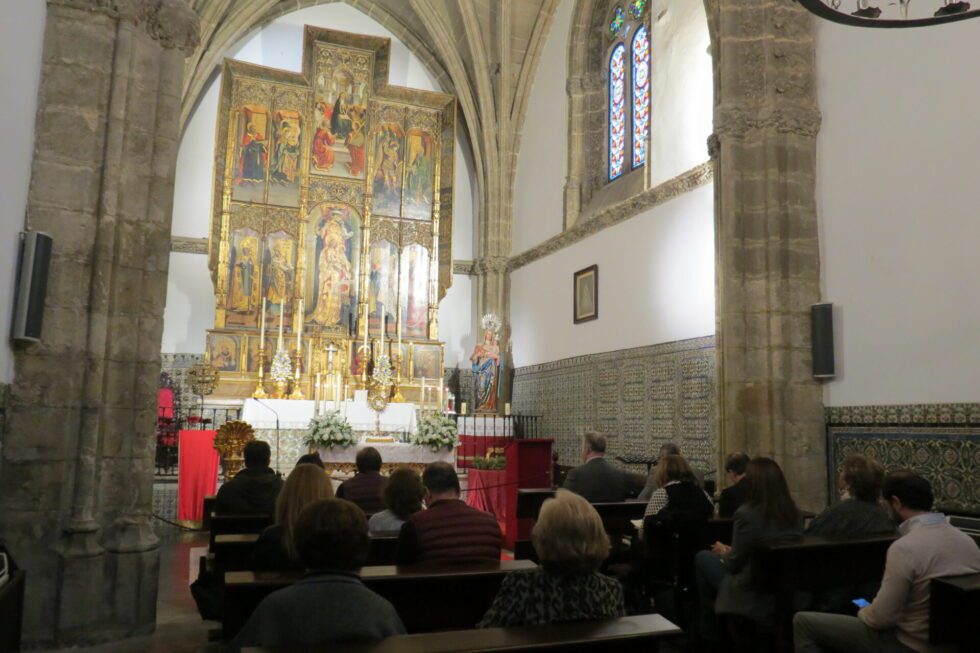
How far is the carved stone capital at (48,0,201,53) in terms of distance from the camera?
253 inches

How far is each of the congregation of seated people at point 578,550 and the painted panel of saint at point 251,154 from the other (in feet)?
43.0

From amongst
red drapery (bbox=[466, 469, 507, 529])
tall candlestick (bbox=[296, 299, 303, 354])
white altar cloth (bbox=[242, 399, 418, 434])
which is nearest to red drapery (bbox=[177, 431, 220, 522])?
white altar cloth (bbox=[242, 399, 418, 434])

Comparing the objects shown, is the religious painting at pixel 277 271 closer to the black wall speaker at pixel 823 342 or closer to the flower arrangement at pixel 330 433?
the flower arrangement at pixel 330 433

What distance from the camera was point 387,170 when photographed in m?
19.6

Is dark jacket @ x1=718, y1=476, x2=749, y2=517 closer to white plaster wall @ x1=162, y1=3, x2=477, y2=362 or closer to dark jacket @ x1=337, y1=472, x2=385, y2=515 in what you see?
dark jacket @ x1=337, y1=472, x2=385, y2=515

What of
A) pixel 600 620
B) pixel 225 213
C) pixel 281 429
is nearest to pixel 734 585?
pixel 600 620

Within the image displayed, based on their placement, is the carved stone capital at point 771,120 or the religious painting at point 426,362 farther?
the religious painting at point 426,362

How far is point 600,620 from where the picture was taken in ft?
10.1

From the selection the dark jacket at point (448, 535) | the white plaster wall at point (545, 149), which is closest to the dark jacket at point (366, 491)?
the dark jacket at point (448, 535)

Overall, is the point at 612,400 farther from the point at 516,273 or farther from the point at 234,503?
the point at 234,503

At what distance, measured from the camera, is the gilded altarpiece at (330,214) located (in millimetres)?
17922

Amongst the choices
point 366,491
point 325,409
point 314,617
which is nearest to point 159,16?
point 366,491

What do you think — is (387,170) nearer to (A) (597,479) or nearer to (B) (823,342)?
(B) (823,342)

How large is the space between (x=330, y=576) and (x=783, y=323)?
732 centimetres
